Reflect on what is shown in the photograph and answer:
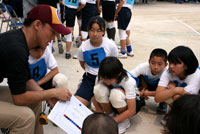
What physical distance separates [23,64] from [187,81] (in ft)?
4.90

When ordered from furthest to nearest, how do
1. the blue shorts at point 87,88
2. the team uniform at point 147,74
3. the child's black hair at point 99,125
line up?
the blue shorts at point 87,88
the team uniform at point 147,74
the child's black hair at point 99,125

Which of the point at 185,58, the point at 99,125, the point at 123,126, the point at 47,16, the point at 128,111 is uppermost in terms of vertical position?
the point at 47,16

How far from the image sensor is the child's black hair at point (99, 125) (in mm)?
1292

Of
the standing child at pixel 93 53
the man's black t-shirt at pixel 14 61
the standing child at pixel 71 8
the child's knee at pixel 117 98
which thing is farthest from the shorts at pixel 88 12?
the man's black t-shirt at pixel 14 61

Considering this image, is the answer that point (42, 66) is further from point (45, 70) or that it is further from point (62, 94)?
point (62, 94)

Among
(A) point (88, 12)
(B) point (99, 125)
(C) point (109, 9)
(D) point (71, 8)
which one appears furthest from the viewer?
(C) point (109, 9)

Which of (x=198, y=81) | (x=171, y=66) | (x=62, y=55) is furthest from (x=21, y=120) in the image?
(x=62, y=55)

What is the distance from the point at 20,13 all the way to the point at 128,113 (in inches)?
172

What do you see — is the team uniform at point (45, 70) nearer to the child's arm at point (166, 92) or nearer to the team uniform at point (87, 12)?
the child's arm at point (166, 92)

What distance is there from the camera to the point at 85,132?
1307 millimetres

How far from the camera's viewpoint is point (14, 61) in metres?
1.50

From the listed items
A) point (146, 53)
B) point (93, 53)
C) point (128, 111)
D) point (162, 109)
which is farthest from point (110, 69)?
point (146, 53)

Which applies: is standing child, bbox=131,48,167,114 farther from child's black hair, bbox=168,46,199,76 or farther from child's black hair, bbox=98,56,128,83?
child's black hair, bbox=98,56,128,83

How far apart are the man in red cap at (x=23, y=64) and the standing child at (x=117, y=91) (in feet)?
1.57
